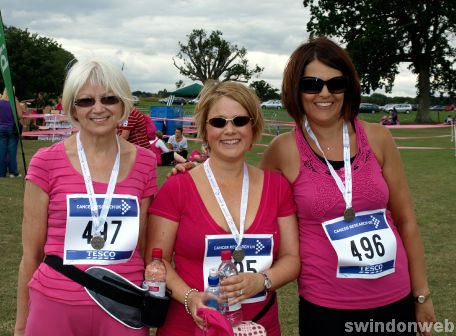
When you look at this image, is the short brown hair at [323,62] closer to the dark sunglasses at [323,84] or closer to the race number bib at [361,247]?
the dark sunglasses at [323,84]

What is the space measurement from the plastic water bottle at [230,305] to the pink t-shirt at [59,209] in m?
0.36

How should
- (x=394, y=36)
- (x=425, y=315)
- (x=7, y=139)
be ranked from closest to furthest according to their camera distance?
1. (x=425, y=315)
2. (x=7, y=139)
3. (x=394, y=36)

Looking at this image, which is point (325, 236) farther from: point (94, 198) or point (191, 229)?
→ point (94, 198)

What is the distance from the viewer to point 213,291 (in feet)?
7.59

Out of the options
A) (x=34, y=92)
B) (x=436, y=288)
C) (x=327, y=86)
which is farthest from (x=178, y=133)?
(x=34, y=92)

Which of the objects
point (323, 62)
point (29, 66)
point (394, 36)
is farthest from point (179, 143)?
point (29, 66)

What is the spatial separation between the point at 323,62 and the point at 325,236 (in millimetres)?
819

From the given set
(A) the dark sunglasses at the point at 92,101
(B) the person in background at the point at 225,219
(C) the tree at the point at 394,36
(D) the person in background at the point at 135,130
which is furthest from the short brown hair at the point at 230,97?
(C) the tree at the point at 394,36

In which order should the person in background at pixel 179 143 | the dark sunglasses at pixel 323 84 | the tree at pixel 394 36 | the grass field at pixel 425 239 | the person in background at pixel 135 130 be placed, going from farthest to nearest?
the tree at pixel 394 36
the person in background at pixel 179 143
the person in background at pixel 135 130
the grass field at pixel 425 239
the dark sunglasses at pixel 323 84

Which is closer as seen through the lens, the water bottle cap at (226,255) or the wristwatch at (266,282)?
the water bottle cap at (226,255)

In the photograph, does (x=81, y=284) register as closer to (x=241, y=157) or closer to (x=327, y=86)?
(x=241, y=157)

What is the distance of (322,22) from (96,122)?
41058 mm

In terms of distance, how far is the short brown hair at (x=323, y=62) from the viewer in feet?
8.64

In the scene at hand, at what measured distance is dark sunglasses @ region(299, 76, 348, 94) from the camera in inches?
103
